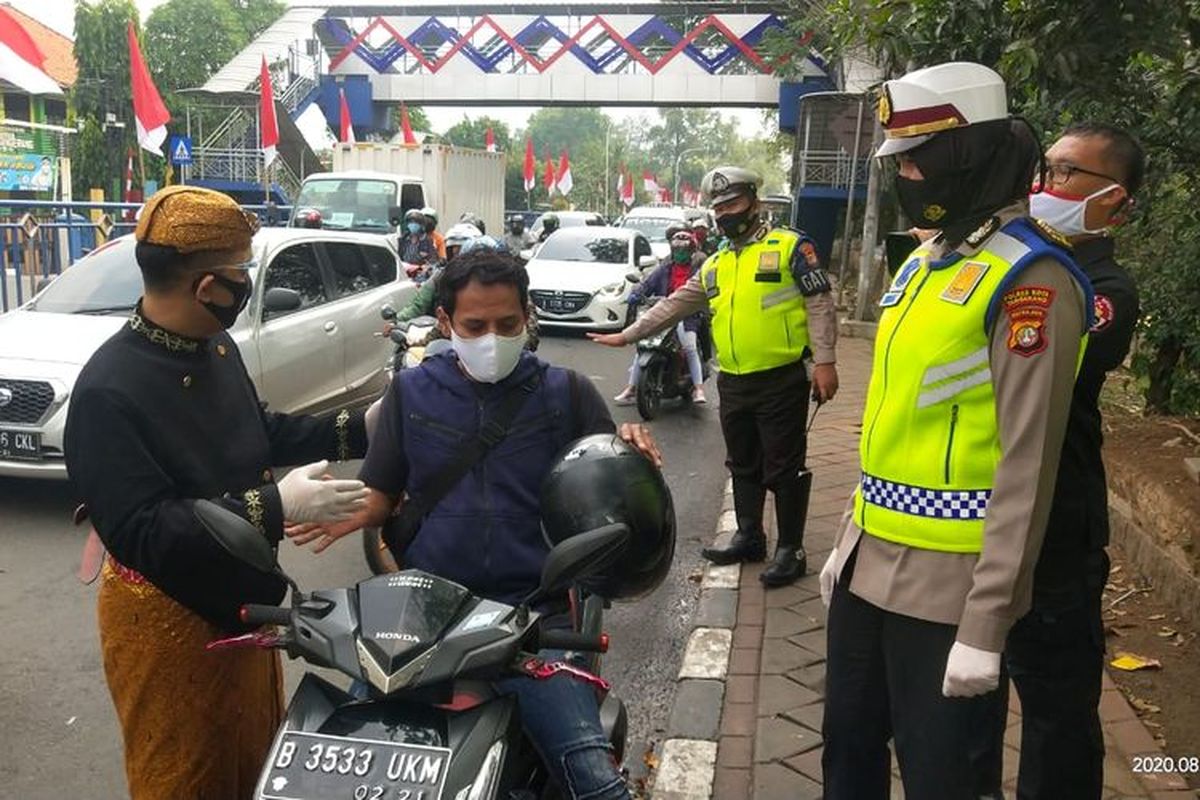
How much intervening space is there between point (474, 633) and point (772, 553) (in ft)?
13.3

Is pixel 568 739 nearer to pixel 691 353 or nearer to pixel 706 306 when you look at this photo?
pixel 706 306

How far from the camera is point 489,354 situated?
7.80ft

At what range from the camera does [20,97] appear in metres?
37.7

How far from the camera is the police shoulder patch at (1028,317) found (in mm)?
1924

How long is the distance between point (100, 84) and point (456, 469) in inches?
1653

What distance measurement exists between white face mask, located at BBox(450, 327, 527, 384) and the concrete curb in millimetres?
1654

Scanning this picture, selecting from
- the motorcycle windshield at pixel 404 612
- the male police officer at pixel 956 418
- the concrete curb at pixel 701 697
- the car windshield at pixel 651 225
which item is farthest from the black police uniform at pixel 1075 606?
the car windshield at pixel 651 225

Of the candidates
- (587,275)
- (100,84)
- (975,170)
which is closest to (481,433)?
(975,170)

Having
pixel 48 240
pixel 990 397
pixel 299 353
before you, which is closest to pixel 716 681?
pixel 990 397

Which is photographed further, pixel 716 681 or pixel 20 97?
pixel 20 97

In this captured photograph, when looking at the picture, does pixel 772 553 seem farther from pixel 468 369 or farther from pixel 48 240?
pixel 48 240

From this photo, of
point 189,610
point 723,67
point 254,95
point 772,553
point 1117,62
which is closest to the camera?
point 189,610

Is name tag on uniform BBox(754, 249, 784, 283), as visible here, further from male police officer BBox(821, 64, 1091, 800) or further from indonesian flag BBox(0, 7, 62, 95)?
indonesian flag BBox(0, 7, 62, 95)

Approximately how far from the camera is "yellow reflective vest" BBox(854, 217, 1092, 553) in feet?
6.59
